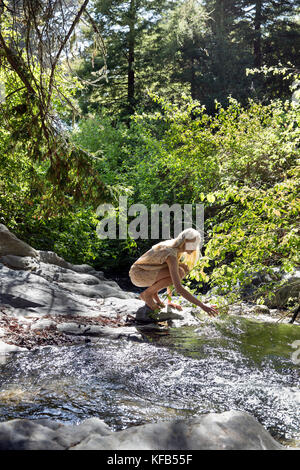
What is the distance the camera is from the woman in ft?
18.2

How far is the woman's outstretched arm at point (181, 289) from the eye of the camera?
4.45 m

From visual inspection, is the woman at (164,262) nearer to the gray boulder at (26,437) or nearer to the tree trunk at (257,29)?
the gray boulder at (26,437)

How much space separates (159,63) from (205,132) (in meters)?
10.7

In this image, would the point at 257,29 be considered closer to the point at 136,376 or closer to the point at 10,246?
the point at 10,246

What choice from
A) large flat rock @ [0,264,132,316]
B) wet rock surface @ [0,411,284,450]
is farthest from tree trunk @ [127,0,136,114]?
wet rock surface @ [0,411,284,450]

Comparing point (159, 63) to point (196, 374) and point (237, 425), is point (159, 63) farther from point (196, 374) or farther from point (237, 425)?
point (237, 425)

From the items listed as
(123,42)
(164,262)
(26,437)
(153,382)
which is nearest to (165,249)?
(164,262)

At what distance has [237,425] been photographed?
1.81m

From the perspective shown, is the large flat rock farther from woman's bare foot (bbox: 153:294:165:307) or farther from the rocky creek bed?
woman's bare foot (bbox: 153:294:165:307)

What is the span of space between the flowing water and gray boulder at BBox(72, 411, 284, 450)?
0.90 meters

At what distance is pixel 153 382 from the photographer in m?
3.48

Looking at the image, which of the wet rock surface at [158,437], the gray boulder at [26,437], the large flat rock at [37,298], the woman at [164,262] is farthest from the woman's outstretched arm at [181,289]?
the gray boulder at [26,437]

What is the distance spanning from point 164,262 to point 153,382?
8.99 feet
